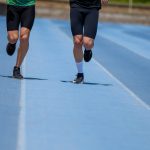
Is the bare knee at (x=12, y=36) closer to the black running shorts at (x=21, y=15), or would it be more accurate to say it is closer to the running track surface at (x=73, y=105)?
the black running shorts at (x=21, y=15)

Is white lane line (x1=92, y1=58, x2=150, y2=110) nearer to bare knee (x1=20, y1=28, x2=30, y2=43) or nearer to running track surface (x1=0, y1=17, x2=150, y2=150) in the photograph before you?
running track surface (x1=0, y1=17, x2=150, y2=150)

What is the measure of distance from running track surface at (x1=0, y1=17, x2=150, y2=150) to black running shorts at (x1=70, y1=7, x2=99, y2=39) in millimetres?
803

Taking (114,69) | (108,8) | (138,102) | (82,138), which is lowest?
(108,8)

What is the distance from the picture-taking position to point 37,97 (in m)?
8.80

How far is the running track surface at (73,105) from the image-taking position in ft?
21.1

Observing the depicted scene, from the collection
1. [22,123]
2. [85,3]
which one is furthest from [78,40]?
[22,123]

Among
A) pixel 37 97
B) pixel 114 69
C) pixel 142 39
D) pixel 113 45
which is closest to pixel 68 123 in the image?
pixel 37 97

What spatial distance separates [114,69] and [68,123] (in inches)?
232

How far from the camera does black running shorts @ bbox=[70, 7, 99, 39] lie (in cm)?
988

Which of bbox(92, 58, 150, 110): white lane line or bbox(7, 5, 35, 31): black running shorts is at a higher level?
bbox(7, 5, 35, 31): black running shorts

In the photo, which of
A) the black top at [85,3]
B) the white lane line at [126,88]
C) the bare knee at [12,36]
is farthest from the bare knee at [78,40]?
the white lane line at [126,88]

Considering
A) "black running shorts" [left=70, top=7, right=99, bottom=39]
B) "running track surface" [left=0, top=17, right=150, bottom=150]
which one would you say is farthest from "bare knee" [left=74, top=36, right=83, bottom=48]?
"running track surface" [left=0, top=17, right=150, bottom=150]

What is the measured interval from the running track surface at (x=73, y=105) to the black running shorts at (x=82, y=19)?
0.80m

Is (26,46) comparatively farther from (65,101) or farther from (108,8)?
(108,8)
